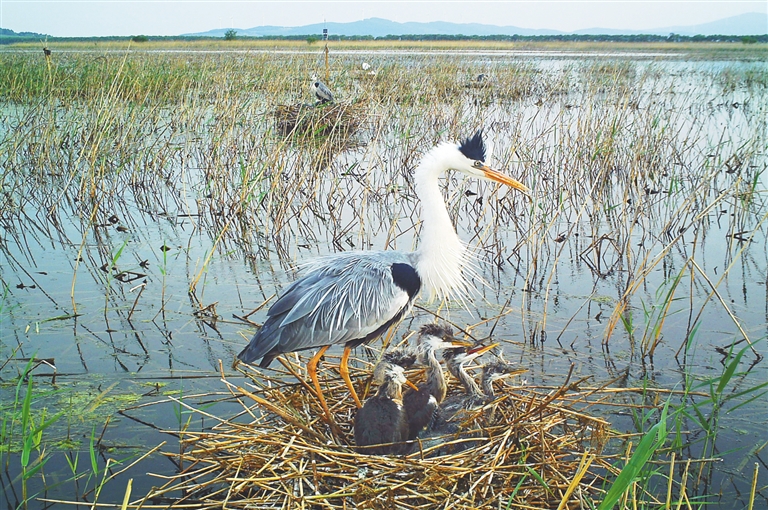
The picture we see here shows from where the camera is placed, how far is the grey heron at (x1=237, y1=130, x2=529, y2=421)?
11.6 feet

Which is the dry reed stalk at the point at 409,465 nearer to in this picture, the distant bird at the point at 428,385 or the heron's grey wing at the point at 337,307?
the distant bird at the point at 428,385

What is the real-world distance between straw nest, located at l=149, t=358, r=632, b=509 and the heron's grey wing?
14.5 inches

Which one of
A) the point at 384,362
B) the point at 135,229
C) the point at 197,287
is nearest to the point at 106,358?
the point at 197,287

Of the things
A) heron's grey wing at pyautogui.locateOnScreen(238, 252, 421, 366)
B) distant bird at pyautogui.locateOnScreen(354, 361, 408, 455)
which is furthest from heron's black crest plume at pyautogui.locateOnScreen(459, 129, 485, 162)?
distant bird at pyautogui.locateOnScreen(354, 361, 408, 455)

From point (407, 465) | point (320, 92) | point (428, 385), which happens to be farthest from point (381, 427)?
point (320, 92)

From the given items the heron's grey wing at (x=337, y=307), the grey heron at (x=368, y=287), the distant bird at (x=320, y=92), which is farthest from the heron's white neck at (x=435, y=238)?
the distant bird at (x=320, y=92)

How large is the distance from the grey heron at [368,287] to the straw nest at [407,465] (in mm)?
379

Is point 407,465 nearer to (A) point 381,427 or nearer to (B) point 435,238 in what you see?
(A) point 381,427

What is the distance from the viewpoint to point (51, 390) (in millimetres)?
3816

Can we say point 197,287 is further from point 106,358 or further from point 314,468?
point 314,468

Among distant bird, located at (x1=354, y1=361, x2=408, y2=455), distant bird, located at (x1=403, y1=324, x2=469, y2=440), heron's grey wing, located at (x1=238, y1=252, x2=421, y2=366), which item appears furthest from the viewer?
heron's grey wing, located at (x1=238, y1=252, x2=421, y2=366)

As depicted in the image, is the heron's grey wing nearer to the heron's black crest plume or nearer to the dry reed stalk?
the dry reed stalk

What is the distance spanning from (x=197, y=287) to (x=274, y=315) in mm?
2143

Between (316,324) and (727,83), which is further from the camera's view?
(727,83)
